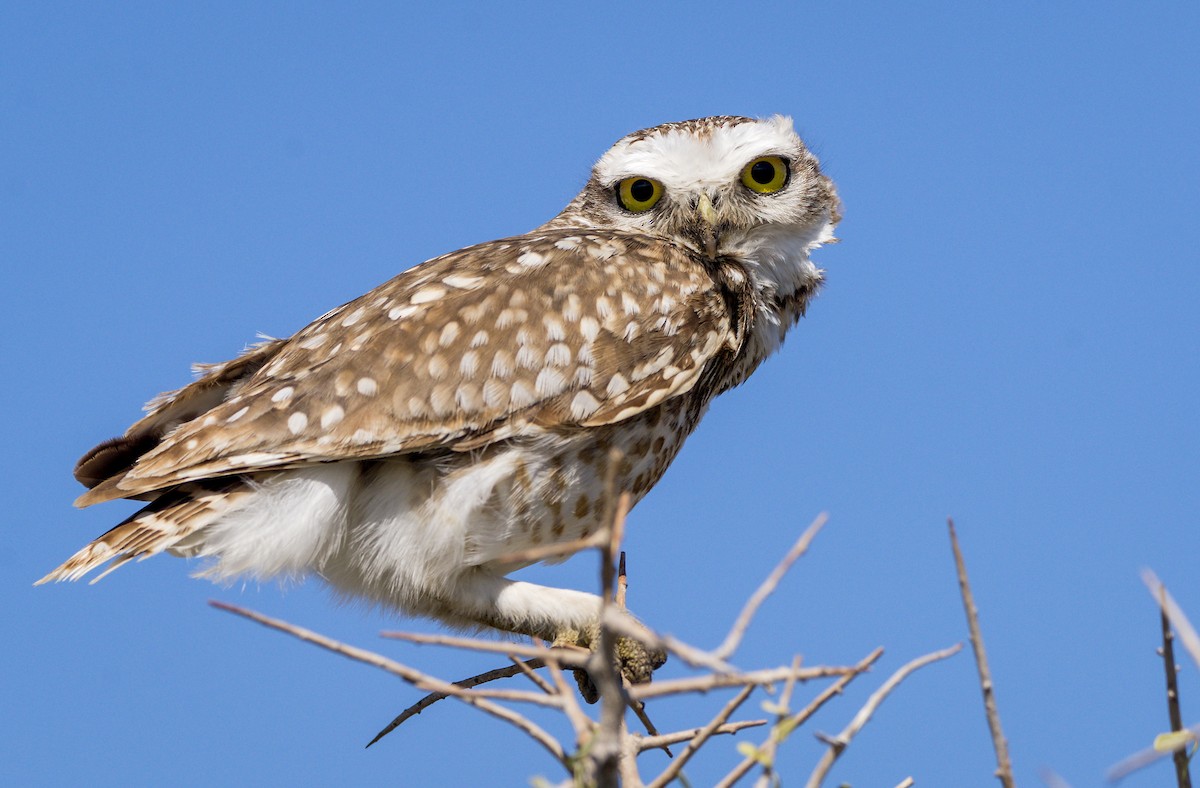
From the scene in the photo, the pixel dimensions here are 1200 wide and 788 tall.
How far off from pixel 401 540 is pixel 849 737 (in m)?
1.75

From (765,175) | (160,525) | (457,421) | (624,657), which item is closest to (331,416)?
(457,421)

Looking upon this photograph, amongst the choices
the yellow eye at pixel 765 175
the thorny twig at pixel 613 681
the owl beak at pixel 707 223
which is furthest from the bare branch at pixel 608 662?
the yellow eye at pixel 765 175

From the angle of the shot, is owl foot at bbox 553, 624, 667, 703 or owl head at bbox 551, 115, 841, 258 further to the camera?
owl head at bbox 551, 115, 841, 258

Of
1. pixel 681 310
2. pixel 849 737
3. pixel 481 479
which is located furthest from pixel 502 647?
pixel 681 310

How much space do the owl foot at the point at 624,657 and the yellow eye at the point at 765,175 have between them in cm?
157

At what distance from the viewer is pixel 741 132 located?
14.1ft

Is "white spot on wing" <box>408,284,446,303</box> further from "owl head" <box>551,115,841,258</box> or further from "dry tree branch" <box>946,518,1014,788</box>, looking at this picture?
"dry tree branch" <box>946,518,1014,788</box>

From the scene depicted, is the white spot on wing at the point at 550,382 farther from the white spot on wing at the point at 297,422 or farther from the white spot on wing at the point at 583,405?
the white spot on wing at the point at 297,422

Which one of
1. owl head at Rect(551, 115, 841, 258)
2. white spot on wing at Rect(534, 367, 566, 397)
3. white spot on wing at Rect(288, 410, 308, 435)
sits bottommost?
white spot on wing at Rect(288, 410, 308, 435)

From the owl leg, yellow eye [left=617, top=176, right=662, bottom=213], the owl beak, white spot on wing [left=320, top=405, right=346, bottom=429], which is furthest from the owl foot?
yellow eye [left=617, top=176, right=662, bottom=213]

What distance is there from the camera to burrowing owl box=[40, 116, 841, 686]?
3232 millimetres

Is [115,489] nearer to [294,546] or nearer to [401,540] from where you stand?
[294,546]

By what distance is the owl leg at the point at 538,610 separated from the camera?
3.51 meters

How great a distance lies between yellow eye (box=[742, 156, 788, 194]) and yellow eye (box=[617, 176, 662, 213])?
303 mm
